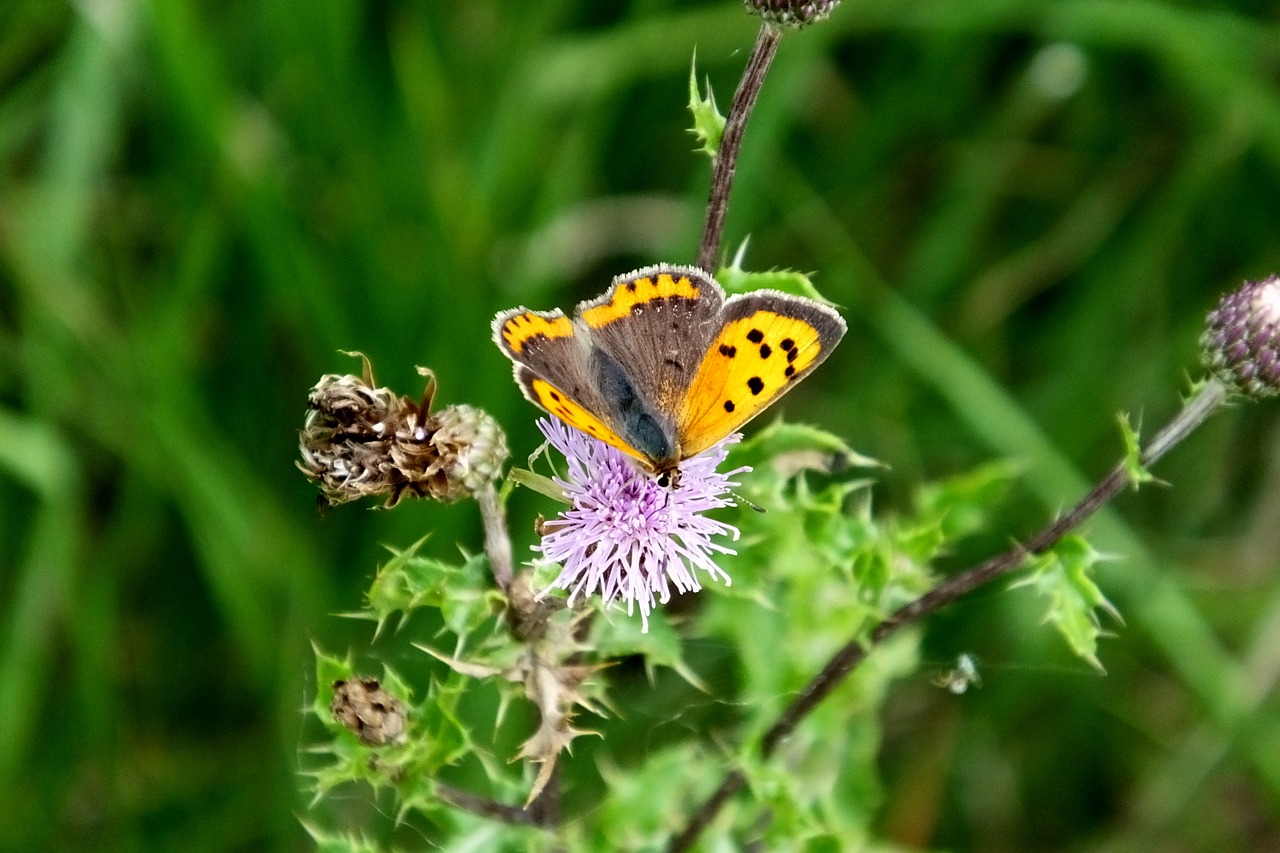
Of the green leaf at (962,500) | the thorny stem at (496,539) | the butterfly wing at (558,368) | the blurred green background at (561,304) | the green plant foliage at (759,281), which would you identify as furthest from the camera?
the blurred green background at (561,304)

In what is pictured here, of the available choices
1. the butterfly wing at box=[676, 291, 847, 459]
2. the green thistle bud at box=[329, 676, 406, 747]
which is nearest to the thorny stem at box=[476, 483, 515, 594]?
the green thistle bud at box=[329, 676, 406, 747]

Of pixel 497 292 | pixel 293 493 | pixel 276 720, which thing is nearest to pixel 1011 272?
pixel 497 292

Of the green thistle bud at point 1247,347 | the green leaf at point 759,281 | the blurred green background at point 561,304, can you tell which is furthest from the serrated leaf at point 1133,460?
the blurred green background at point 561,304

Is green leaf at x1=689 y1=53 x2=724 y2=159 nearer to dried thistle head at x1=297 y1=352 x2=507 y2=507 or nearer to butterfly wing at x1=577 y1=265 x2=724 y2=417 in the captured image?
butterfly wing at x1=577 y1=265 x2=724 y2=417

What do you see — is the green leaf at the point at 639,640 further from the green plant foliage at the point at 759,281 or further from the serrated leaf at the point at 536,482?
the green plant foliage at the point at 759,281

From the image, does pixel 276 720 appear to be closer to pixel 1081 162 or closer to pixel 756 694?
pixel 756 694

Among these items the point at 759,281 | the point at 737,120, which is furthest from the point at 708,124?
the point at 759,281
